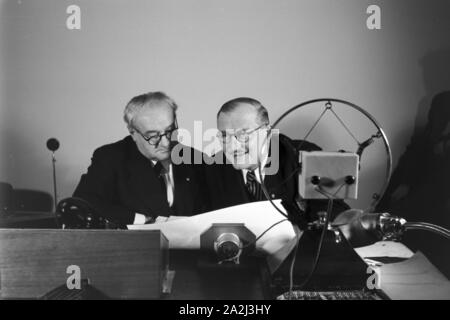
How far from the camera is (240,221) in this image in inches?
58.3

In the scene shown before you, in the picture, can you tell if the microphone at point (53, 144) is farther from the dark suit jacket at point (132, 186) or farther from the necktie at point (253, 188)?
the necktie at point (253, 188)

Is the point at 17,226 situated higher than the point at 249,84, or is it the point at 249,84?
the point at 249,84

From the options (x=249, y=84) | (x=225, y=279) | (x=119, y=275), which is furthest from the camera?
(x=249, y=84)

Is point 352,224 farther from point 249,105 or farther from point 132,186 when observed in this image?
point 132,186

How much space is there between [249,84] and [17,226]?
2.82 feet

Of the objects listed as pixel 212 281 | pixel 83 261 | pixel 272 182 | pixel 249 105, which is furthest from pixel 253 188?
pixel 83 261

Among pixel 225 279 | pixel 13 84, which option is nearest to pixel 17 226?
pixel 13 84

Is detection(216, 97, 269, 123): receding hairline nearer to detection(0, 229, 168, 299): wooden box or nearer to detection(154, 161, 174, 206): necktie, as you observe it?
detection(154, 161, 174, 206): necktie

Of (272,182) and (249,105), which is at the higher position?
(249,105)

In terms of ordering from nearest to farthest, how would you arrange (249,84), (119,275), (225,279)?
1. (119,275)
2. (225,279)
3. (249,84)

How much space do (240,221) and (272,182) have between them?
0.16 meters
